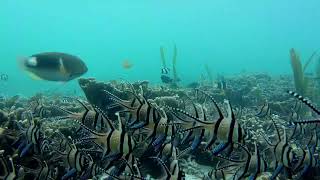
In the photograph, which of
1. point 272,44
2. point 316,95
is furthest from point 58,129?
point 272,44

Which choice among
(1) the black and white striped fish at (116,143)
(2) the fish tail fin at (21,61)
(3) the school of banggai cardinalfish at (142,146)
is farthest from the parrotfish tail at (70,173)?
(2) the fish tail fin at (21,61)

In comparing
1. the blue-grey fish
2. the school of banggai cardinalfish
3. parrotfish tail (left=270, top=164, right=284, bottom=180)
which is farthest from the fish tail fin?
parrotfish tail (left=270, top=164, right=284, bottom=180)

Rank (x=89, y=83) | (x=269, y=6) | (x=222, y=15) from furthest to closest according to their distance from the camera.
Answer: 1. (x=222, y=15)
2. (x=269, y=6)
3. (x=89, y=83)

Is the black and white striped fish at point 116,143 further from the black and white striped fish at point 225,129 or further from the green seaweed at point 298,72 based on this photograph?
the green seaweed at point 298,72

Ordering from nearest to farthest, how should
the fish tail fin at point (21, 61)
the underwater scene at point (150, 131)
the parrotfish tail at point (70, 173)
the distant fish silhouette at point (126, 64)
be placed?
the underwater scene at point (150, 131), the parrotfish tail at point (70, 173), the fish tail fin at point (21, 61), the distant fish silhouette at point (126, 64)

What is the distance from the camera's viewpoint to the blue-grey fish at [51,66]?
524cm

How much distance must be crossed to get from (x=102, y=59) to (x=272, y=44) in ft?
278

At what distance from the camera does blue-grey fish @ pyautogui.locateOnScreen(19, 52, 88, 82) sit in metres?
5.24

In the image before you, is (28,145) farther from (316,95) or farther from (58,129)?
(316,95)

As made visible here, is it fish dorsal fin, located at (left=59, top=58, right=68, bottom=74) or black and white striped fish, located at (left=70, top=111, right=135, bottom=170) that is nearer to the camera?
black and white striped fish, located at (left=70, top=111, right=135, bottom=170)

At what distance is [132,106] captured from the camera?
14.5ft

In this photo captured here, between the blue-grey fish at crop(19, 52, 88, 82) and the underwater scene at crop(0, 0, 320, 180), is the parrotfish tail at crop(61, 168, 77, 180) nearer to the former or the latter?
the underwater scene at crop(0, 0, 320, 180)

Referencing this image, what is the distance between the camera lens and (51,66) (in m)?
5.25

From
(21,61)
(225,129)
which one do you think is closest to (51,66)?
(21,61)
